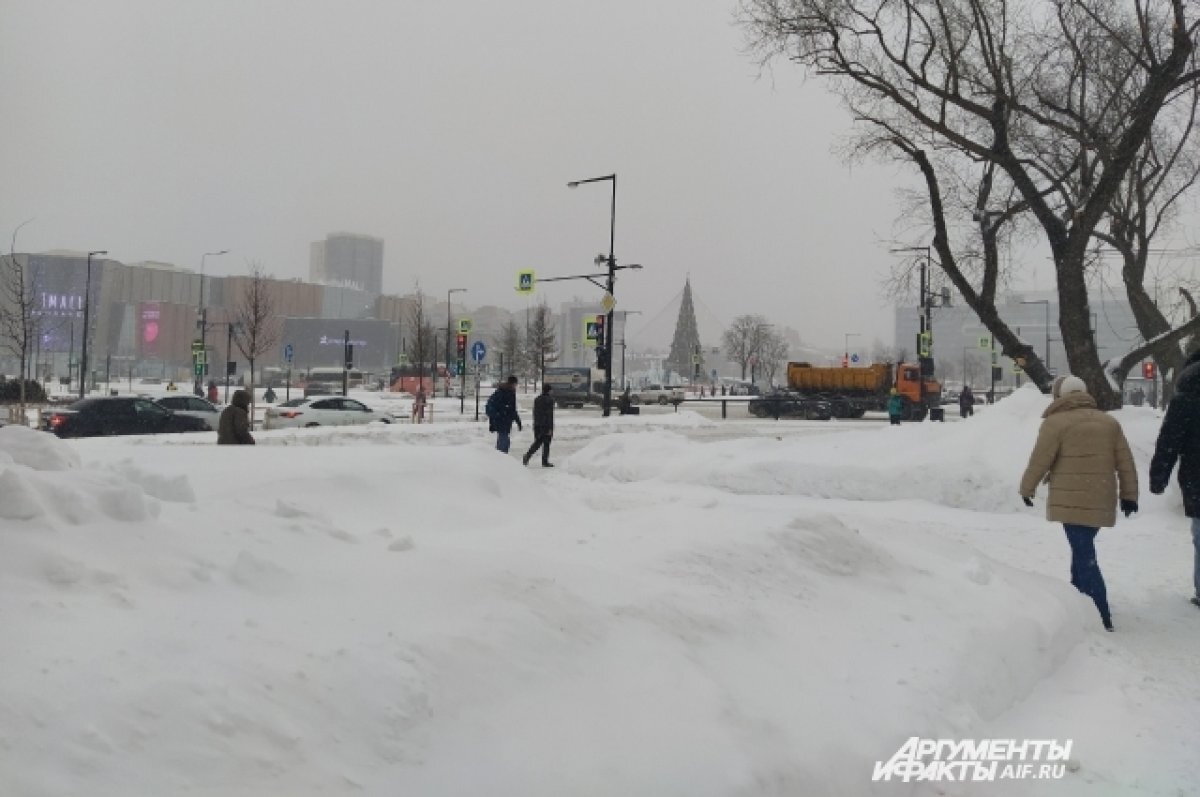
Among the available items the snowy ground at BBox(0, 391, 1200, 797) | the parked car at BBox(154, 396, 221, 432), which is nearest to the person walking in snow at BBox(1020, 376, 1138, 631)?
the snowy ground at BBox(0, 391, 1200, 797)

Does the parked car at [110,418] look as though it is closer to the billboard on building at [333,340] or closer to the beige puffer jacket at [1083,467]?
the beige puffer jacket at [1083,467]

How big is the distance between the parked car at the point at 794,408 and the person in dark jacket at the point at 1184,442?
33.0 m

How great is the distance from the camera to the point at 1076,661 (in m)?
5.27

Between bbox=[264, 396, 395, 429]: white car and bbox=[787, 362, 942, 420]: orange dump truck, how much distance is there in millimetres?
22296

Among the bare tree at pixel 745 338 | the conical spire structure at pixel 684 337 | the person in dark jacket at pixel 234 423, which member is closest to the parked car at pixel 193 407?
the person in dark jacket at pixel 234 423

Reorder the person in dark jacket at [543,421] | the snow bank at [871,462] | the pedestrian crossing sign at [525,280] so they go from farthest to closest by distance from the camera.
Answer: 1. the pedestrian crossing sign at [525,280]
2. the person in dark jacket at [543,421]
3. the snow bank at [871,462]

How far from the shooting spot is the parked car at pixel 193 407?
2222 cm

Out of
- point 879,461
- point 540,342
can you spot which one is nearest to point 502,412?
point 879,461

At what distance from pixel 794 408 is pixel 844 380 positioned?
3.70 meters

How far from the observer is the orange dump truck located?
3819 cm

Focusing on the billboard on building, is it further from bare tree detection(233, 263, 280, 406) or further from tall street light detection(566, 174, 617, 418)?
tall street light detection(566, 174, 617, 418)

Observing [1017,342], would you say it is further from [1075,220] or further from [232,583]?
[232,583]

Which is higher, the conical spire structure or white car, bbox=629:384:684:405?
the conical spire structure

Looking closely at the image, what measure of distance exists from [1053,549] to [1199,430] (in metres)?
2.95
